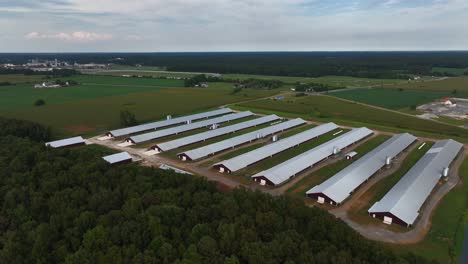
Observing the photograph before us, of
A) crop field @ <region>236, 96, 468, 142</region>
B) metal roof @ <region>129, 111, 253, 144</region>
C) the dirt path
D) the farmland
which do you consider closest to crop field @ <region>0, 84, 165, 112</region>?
the farmland

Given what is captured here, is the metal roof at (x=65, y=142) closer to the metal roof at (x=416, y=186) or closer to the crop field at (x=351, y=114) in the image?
the metal roof at (x=416, y=186)

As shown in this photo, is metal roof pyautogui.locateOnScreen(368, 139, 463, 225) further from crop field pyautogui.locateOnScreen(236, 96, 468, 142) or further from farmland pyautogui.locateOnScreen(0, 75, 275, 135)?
farmland pyautogui.locateOnScreen(0, 75, 275, 135)

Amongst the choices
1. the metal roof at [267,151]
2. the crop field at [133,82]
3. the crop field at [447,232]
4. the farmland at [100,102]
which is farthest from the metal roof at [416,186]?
the crop field at [133,82]

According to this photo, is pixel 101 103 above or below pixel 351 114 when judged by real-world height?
above

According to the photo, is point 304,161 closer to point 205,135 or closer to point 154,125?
point 205,135

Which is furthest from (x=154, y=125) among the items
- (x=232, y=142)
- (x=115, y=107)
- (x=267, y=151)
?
(x=115, y=107)
